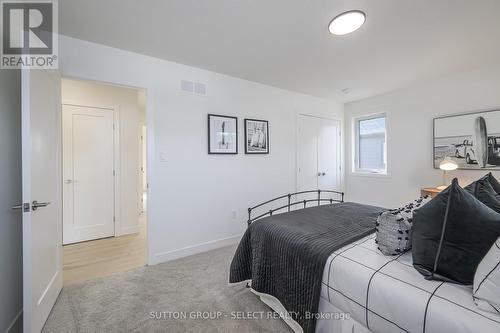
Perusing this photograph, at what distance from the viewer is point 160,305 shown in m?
1.88

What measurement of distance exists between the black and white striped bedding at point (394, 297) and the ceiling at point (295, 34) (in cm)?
195

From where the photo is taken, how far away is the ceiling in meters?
1.80

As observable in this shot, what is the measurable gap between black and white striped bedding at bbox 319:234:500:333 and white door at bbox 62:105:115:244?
3.62 meters

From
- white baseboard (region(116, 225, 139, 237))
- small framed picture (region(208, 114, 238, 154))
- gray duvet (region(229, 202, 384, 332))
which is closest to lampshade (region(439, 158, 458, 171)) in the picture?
gray duvet (region(229, 202, 384, 332))

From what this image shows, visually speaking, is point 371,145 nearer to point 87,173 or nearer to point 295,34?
point 295,34

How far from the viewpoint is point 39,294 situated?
155 cm

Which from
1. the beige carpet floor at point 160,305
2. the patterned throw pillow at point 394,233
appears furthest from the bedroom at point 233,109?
the patterned throw pillow at point 394,233

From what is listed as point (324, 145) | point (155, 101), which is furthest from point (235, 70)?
point (324, 145)

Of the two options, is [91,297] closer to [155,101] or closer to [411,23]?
[155,101]

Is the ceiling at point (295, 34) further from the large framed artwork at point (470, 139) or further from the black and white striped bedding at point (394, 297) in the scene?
the black and white striped bedding at point (394, 297)

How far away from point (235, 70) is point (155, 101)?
1177mm

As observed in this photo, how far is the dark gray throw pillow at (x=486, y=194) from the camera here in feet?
4.24

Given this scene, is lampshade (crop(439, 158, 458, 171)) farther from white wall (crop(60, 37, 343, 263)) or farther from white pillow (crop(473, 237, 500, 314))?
white pillow (crop(473, 237, 500, 314))

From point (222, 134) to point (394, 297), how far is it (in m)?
2.64
